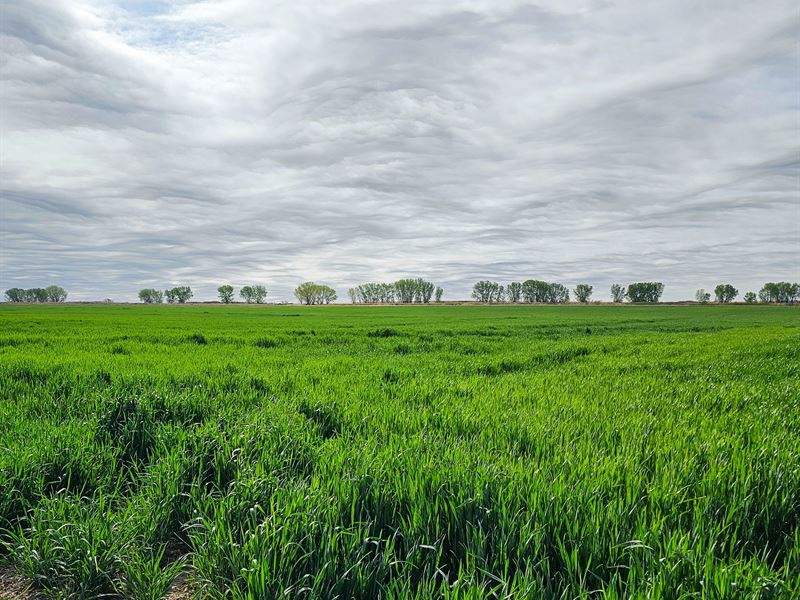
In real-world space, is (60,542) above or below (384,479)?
below

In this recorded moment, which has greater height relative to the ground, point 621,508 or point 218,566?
point 621,508

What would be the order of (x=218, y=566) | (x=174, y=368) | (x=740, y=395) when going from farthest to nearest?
(x=174, y=368)
(x=740, y=395)
(x=218, y=566)

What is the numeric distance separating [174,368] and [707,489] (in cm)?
990

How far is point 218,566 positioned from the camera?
2543 mm

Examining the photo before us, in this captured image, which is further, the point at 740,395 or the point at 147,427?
the point at 740,395

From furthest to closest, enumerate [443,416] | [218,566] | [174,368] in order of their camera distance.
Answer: [174,368] < [443,416] < [218,566]

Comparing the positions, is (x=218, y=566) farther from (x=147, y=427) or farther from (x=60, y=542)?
(x=147, y=427)

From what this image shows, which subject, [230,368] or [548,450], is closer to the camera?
[548,450]

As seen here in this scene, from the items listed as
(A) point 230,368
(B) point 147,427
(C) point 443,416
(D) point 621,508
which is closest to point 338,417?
(C) point 443,416

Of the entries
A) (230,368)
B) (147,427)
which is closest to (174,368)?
(230,368)

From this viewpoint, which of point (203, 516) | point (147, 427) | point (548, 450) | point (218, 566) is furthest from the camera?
point (147, 427)

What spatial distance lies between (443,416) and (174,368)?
22.9 ft

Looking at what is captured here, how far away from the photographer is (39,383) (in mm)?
7723

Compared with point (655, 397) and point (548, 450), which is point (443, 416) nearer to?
point (548, 450)
